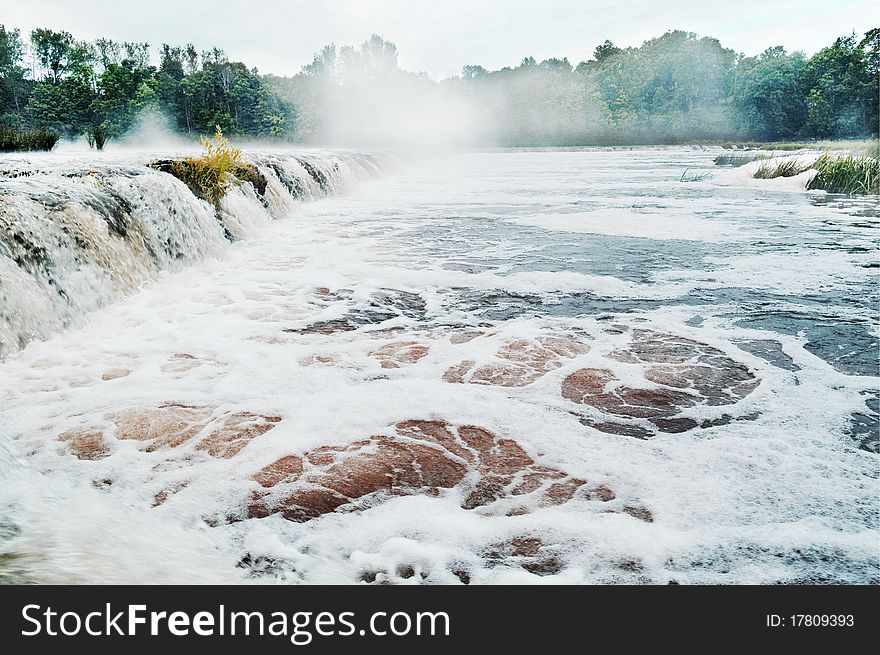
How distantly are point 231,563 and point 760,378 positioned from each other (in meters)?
2.55

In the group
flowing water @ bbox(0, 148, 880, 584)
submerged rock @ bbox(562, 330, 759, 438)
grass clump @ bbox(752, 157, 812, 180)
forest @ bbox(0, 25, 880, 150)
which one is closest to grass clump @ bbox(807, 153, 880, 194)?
grass clump @ bbox(752, 157, 812, 180)

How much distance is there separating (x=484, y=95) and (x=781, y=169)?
7313 centimetres

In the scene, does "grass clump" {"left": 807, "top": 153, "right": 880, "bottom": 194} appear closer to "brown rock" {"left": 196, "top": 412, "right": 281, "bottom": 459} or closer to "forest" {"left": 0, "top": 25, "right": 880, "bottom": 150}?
"brown rock" {"left": 196, "top": 412, "right": 281, "bottom": 459}

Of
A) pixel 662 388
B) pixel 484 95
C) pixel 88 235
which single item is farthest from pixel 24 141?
pixel 484 95

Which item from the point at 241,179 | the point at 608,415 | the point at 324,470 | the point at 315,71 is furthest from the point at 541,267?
the point at 315,71

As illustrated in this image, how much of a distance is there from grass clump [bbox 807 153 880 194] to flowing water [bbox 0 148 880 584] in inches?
276

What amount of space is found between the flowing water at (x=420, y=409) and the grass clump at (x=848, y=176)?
23.0ft

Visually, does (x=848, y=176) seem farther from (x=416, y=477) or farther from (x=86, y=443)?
(x=86, y=443)

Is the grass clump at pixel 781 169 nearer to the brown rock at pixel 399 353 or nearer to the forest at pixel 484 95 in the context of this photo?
the brown rock at pixel 399 353

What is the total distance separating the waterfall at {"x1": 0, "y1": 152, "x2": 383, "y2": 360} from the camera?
3.91 meters

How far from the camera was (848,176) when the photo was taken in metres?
11.9

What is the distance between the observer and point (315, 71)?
8062cm

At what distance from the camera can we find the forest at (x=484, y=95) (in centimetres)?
5072

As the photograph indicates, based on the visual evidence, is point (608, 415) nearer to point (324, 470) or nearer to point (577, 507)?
point (577, 507)
